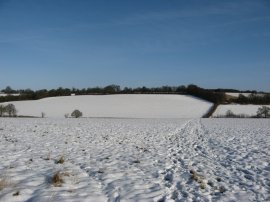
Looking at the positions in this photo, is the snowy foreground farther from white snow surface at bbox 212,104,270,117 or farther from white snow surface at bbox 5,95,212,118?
white snow surface at bbox 212,104,270,117

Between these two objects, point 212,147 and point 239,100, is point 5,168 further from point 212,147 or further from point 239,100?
point 239,100

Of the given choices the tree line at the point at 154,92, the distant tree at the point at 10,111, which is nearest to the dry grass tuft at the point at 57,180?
the distant tree at the point at 10,111

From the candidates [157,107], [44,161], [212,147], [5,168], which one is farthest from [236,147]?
[157,107]

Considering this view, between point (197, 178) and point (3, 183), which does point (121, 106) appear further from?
point (3, 183)

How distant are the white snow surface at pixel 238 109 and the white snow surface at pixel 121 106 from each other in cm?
350

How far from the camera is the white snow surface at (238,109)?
8048 cm

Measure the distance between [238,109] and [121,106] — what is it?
3226 cm

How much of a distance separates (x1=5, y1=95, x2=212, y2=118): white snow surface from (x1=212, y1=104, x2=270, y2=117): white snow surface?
3.50m

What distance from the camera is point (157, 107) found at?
327 ft

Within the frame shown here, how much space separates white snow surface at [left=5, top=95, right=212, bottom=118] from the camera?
84.7 metres

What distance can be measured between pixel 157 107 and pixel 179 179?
293 ft

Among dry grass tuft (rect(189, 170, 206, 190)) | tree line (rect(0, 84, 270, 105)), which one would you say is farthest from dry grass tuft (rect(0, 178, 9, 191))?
tree line (rect(0, 84, 270, 105))

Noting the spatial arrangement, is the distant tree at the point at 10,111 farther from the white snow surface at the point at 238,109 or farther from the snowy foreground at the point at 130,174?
the snowy foreground at the point at 130,174

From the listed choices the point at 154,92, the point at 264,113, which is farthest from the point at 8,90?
the point at 264,113
